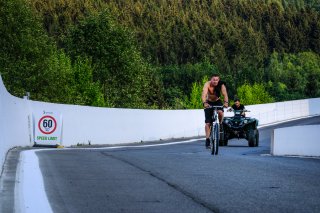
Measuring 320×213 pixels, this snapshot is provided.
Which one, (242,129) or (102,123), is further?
(102,123)

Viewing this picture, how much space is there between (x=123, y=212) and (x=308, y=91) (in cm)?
16575

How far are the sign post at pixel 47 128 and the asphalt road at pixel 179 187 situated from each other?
380 inches

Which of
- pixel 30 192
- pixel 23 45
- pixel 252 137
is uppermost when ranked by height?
pixel 23 45

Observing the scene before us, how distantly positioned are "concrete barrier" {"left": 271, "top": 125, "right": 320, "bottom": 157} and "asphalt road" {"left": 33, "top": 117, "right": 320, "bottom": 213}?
5304 mm

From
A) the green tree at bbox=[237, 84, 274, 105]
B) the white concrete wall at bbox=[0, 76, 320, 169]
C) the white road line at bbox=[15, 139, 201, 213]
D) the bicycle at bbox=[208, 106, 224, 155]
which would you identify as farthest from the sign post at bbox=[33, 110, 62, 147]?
the green tree at bbox=[237, 84, 274, 105]

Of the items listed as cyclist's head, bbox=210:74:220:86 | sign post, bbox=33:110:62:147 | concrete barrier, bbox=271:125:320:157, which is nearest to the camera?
cyclist's head, bbox=210:74:220:86

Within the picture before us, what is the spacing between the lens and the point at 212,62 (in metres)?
191

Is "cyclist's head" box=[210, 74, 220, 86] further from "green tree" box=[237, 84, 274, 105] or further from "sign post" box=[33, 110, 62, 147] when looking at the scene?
"green tree" box=[237, 84, 274, 105]

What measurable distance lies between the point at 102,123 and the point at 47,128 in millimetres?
4642

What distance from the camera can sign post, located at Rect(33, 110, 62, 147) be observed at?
902 inches

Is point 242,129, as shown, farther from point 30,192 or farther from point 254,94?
point 254,94

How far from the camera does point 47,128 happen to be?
23.2 metres

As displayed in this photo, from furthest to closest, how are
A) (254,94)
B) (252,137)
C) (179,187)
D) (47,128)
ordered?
(254,94), (252,137), (47,128), (179,187)

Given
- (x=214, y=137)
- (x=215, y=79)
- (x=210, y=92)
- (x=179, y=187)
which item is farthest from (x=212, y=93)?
(x=179, y=187)
